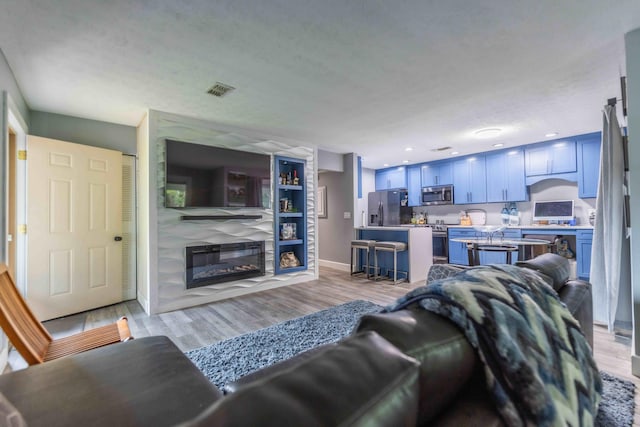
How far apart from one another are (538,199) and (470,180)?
1.23m

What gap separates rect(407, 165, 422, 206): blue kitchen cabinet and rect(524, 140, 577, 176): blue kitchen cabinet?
7.08ft

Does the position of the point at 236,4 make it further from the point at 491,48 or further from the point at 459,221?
the point at 459,221

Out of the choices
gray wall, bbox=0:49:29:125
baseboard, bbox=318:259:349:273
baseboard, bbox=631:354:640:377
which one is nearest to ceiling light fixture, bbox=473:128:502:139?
baseboard, bbox=631:354:640:377

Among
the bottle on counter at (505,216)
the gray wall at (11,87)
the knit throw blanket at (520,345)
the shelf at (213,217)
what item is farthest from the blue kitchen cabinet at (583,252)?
the gray wall at (11,87)

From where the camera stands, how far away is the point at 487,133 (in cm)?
430

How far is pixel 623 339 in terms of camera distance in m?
2.52

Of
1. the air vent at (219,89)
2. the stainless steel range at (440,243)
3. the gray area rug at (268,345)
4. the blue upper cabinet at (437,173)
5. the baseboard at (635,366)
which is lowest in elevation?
the gray area rug at (268,345)

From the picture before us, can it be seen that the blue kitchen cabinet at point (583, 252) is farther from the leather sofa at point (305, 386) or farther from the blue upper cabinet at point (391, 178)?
the leather sofa at point (305, 386)

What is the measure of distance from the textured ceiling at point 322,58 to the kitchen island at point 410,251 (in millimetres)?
1947

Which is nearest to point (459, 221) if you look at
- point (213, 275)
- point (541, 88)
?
point (541, 88)

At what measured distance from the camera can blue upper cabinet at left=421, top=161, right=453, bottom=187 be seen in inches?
247

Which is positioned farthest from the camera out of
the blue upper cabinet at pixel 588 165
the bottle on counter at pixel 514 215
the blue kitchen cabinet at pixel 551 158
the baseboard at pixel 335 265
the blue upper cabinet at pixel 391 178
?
the blue upper cabinet at pixel 391 178

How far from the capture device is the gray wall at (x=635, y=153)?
6.46ft

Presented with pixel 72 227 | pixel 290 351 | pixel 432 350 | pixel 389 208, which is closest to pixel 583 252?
pixel 389 208
